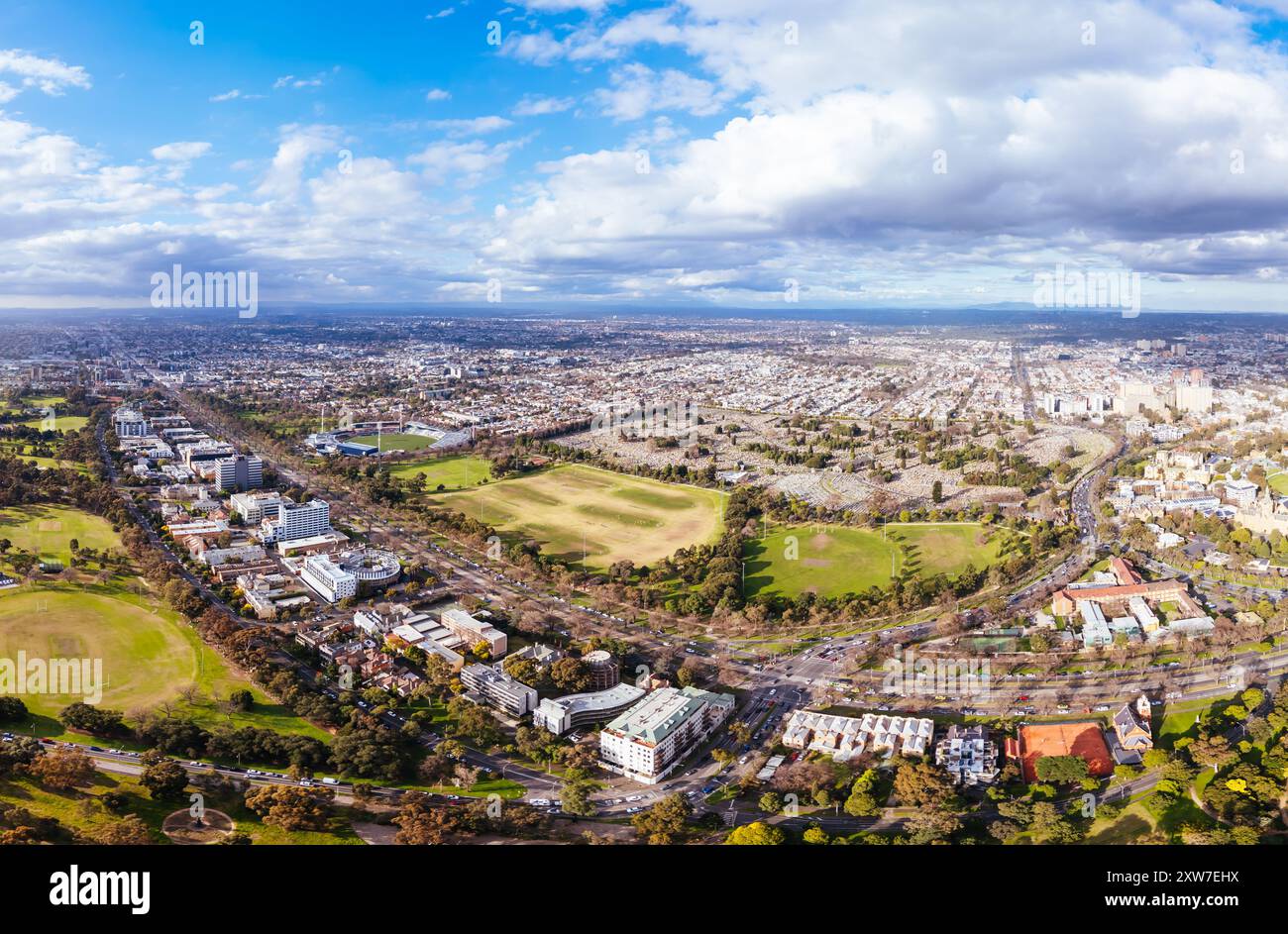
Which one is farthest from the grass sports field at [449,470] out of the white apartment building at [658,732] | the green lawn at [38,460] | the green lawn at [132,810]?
the green lawn at [132,810]

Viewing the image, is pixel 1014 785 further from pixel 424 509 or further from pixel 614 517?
pixel 424 509

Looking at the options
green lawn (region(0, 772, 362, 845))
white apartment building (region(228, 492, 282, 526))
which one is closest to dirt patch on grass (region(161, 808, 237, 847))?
green lawn (region(0, 772, 362, 845))

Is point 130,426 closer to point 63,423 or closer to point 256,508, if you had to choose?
point 63,423

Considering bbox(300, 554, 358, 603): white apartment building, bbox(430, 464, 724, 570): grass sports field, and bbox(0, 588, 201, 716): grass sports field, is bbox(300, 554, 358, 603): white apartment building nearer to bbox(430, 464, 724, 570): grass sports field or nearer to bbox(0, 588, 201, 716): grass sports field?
bbox(0, 588, 201, 716): grass sports field

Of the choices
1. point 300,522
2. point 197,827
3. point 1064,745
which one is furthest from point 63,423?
point 1064,745

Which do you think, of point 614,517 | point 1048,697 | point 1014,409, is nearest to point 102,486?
point 614,517

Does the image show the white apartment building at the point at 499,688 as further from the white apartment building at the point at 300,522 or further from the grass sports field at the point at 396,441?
the grass sports field at the point at 396,441

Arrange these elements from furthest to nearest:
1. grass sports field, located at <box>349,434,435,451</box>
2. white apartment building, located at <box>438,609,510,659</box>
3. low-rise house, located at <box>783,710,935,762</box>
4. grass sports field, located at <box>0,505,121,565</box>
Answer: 1. grass sports field, located at <box>349,434,435,451</box>
2. grass sports field, located at <box>0,505,121,565</box>
3. white apartment building, located at <box>438,609,510,659</box>
4. low-rise house, located at <box>783,710,935,762</box>
